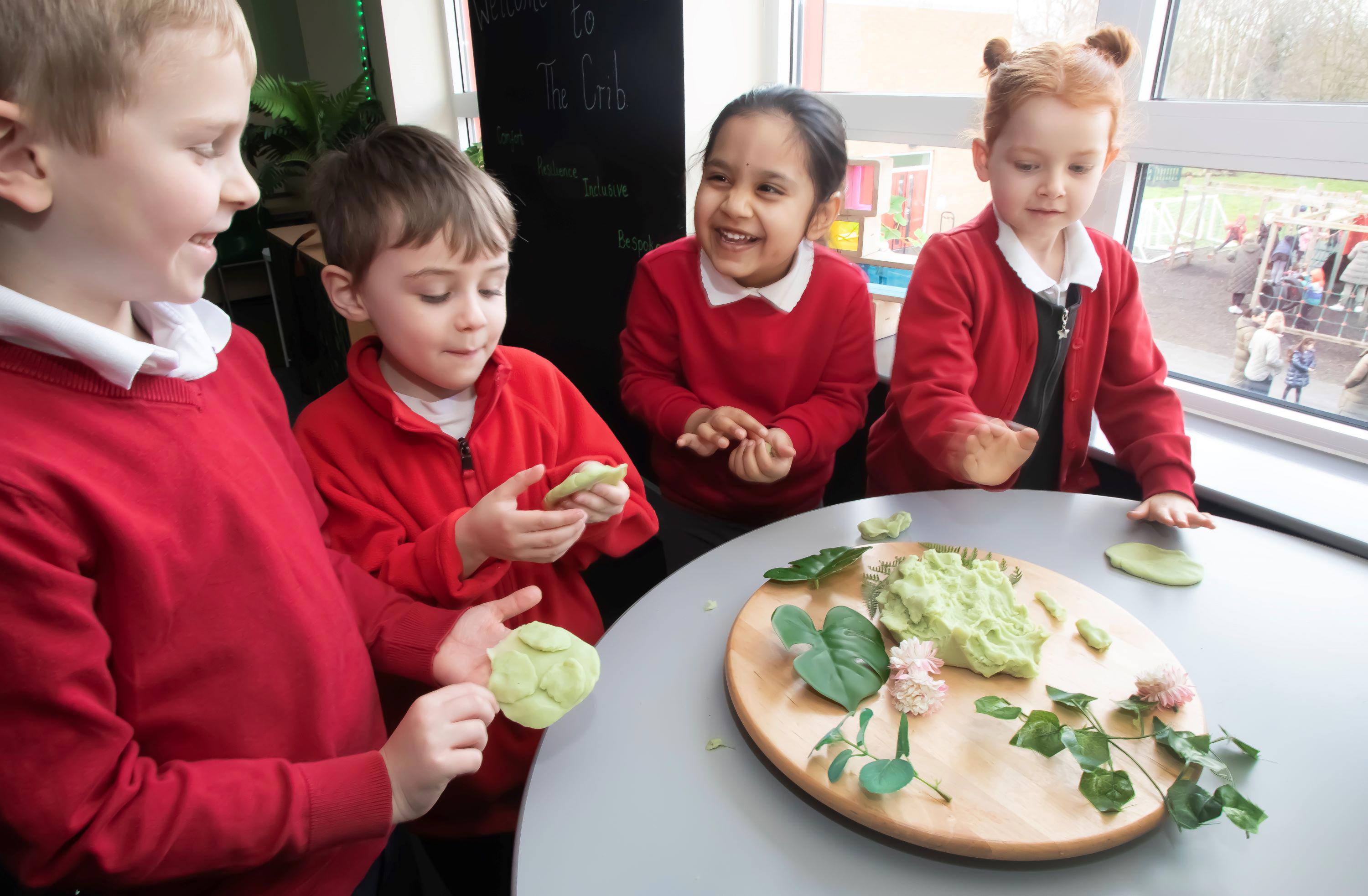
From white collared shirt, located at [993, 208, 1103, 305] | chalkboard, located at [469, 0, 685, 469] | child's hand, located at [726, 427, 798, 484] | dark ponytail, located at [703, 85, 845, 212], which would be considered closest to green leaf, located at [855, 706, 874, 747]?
child's hand, located at [726, 427, 798, 484]

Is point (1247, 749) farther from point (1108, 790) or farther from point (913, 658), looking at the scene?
point (913, 658)

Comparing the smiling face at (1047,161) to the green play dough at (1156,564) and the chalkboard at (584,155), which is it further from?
the chalkboard at (584,155)

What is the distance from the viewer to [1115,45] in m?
1.36

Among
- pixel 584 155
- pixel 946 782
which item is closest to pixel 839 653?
pixel 946 782

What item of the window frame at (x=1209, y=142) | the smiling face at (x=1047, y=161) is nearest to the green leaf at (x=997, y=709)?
the smiling face at (x=1047, y=161)

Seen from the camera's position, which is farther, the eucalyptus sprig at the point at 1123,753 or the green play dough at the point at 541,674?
the green play dough at the point at 541,674

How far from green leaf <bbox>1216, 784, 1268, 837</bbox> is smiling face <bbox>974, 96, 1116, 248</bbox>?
3.29 ft

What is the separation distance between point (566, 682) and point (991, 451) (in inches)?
33.0

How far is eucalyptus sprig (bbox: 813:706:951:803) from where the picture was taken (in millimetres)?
753

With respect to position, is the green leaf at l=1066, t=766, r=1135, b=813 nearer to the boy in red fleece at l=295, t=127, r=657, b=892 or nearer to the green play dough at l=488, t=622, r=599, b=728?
the green play dough at l=488, t=622, r=599, b=728

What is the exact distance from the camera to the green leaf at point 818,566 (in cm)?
107

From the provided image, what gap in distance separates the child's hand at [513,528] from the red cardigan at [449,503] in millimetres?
28

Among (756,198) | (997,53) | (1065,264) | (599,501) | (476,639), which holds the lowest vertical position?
(476,639)

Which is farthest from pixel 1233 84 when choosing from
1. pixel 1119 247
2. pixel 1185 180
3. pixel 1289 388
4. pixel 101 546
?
pixel 101 546
